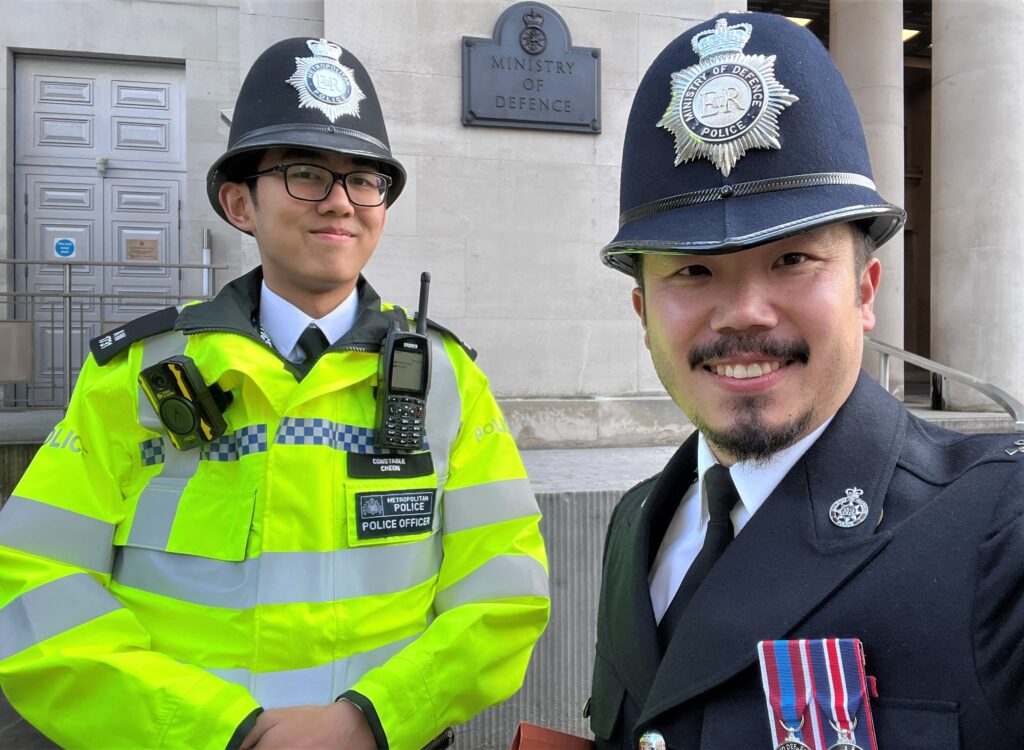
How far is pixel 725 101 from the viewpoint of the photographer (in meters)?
1.08

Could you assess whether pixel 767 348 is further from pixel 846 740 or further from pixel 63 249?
pixel 63 249

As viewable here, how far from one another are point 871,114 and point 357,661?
11446mm

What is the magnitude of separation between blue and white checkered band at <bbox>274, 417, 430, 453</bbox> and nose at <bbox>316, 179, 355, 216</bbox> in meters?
0.55

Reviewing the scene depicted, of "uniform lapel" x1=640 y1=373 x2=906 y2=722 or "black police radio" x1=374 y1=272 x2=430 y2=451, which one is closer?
"uniform lapel" x1=640 y1=373 x2=906 y2=722

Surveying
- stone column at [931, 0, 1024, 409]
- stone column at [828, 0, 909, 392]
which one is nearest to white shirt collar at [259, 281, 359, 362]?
stone column at [931, 0, 1024, 409]

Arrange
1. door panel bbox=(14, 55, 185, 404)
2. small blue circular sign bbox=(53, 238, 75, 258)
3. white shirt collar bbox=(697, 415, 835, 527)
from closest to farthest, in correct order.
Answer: white shirt collar bbox=(697, 415, 835, 527), door panel bbox=(14, 55, 185, 404), small blue circular sign bbox=(53, 238, 75, 258)

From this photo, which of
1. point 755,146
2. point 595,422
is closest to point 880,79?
point 595,422

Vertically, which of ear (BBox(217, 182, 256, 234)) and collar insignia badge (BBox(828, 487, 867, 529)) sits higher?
ear (BBox(217, 182, 256, 234))

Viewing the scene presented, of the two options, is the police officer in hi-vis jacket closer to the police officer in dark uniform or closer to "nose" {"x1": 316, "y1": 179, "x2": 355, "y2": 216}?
"nose" {"x1": 316, "y1": 179, "x2": 355, "y2": 216}

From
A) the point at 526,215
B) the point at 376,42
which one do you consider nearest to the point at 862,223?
the point at 526,215

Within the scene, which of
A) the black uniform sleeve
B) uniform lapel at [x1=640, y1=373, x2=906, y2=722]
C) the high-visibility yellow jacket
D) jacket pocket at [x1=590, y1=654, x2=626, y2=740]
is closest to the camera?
the black uniform sleeve

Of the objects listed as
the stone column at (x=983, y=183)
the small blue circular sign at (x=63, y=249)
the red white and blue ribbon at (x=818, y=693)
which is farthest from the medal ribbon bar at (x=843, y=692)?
the stone column at (x=983, y=183)

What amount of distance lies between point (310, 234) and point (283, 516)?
0.72 meters

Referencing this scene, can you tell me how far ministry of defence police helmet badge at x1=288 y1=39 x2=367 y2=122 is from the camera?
1.95 metres
